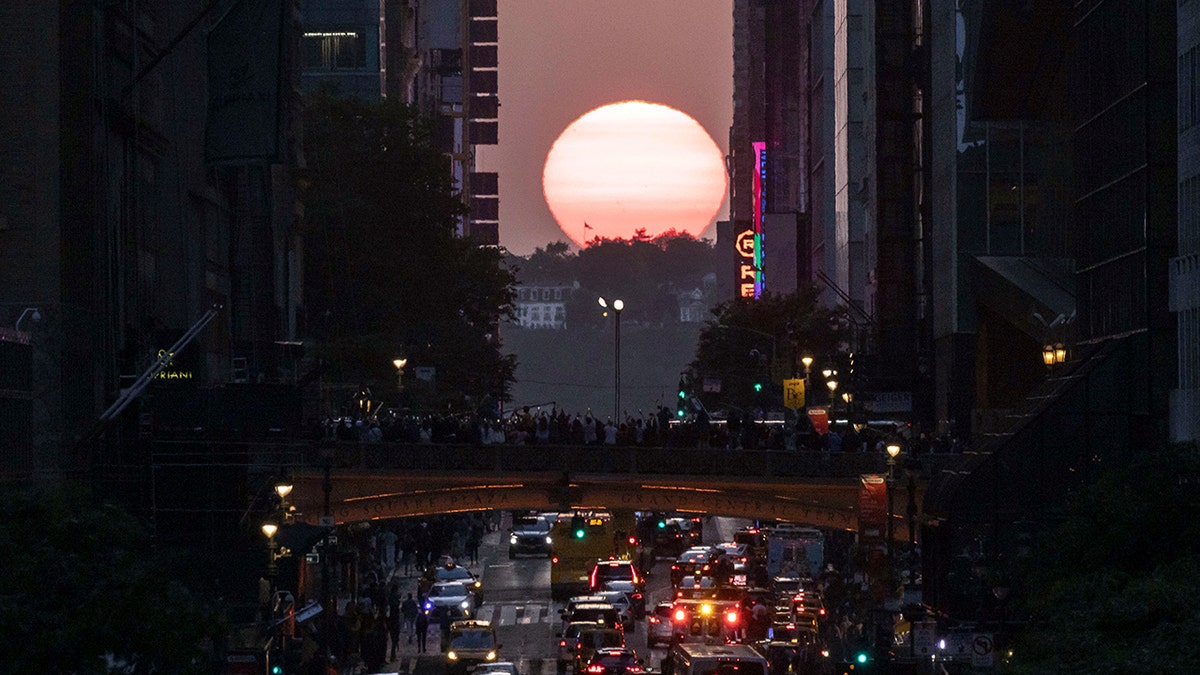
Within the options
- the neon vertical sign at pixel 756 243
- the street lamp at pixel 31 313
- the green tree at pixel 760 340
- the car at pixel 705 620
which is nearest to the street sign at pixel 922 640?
the car at pixel 705 620

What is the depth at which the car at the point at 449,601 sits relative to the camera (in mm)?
70438

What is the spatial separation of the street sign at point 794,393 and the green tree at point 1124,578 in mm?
55828

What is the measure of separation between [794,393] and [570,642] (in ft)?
120

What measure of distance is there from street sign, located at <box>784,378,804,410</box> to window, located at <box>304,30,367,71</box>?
37771 mm

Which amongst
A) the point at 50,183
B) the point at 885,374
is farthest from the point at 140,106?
the point at 885,374

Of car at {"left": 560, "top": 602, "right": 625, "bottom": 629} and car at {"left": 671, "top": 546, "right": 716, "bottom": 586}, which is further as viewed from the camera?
car at {"left": 671, "top": 546, "right": 716, "bottom": 586}

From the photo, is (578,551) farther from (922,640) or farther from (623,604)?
(922,640)

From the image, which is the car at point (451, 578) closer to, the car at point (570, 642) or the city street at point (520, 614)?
the city street at point (520, 614)

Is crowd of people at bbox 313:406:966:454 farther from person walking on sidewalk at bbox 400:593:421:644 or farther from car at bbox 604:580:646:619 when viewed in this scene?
car at bbox 604:580:646:619

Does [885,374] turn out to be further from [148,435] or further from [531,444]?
[148,435]

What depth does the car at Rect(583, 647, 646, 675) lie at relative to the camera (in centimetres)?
5253

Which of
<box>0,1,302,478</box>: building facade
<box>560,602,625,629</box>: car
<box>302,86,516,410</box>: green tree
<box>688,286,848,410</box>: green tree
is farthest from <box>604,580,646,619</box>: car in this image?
<box>688,286,848,410</box>: green tree

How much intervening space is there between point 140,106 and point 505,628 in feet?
85.5

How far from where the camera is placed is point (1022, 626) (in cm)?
4388
